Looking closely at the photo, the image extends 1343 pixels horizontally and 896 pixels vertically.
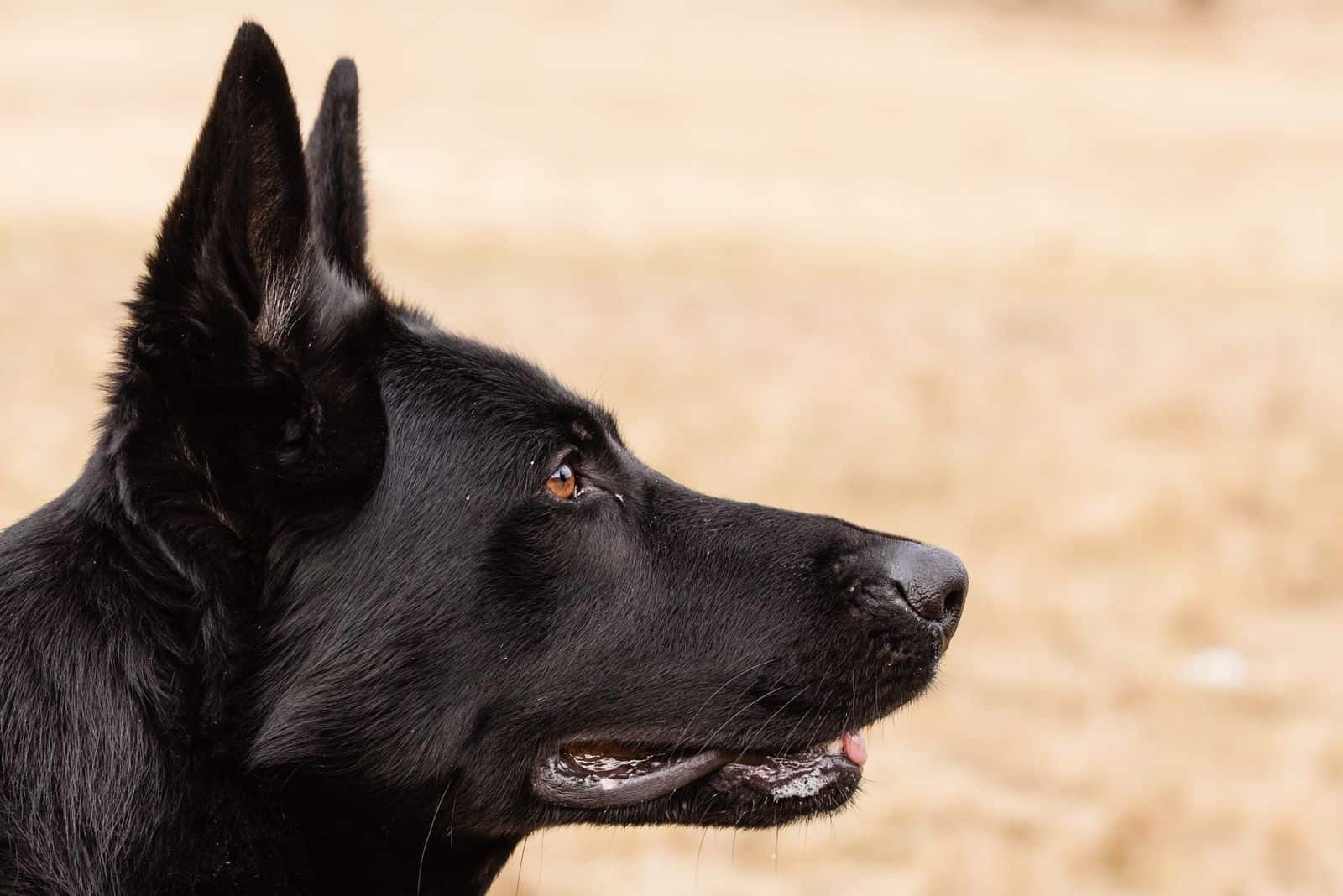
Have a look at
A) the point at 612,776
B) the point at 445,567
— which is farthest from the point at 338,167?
the point at 612,776

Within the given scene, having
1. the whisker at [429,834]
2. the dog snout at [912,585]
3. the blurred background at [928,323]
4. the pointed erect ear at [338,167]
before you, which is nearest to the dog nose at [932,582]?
the dog snout at [912,585]

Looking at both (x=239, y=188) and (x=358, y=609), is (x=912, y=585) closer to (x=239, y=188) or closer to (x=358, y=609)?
(x=358, y=609)

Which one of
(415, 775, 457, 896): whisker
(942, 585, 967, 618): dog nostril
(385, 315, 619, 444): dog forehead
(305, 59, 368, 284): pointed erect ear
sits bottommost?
(415, 775, 457, 896): whisker

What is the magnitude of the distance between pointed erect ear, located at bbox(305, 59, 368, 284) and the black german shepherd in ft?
0.04

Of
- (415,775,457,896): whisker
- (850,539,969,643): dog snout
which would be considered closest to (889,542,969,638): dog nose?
(850,539,969,643): dog snout

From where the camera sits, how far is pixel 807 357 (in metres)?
13.5

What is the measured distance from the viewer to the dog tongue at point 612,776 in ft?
9.29

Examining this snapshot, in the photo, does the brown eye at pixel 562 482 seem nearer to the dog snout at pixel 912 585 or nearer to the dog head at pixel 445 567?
the dog head at pixel 445 567

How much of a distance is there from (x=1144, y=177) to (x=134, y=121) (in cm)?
1661

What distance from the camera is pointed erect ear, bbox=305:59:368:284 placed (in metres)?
3.31

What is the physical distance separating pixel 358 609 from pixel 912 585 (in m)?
1.10

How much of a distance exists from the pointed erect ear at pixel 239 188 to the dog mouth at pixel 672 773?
1.05 meters

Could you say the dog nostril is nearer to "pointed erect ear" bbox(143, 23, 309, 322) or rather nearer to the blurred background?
"pointed erect ear" bbox(143, 23, 309, 322)

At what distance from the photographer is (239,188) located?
2.46 m
